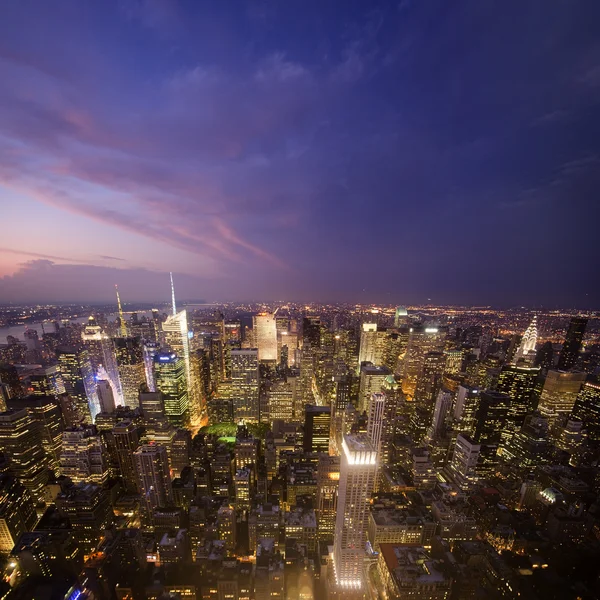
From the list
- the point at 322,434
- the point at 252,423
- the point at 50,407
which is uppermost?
the point at 50,407

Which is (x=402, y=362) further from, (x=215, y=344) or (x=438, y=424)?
(x=215, y=344)

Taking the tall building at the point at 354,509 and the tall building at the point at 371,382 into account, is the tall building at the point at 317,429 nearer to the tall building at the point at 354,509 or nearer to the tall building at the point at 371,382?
the tall building at the point at 371,382

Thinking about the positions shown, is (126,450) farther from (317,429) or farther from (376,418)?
(376,418)

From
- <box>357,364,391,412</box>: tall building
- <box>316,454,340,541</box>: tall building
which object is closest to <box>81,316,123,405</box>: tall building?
<box>316,454,340,541</box>: tall building

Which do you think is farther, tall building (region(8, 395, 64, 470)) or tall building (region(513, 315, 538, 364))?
tall building (region(513, 315, 538, 364))

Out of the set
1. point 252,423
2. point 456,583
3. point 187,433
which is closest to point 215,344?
point 252,423

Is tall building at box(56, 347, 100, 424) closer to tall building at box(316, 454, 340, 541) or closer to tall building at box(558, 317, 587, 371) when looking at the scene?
tall building at box(316, 454, 340, 541)

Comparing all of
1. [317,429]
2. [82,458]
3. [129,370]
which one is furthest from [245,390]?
[129,370]

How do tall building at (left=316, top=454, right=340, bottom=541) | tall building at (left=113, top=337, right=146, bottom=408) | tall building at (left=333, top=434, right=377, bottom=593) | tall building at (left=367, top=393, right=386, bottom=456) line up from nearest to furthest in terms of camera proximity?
tall building at (left=333, top=434, right=377, bottom=593) → tall building at (left=316, top=454, right=340, bottom=541) → tall building at (left=367, top=393, right=386, bottom=456) → tall building at (left=113, top=337, right=146, bottom=408)
